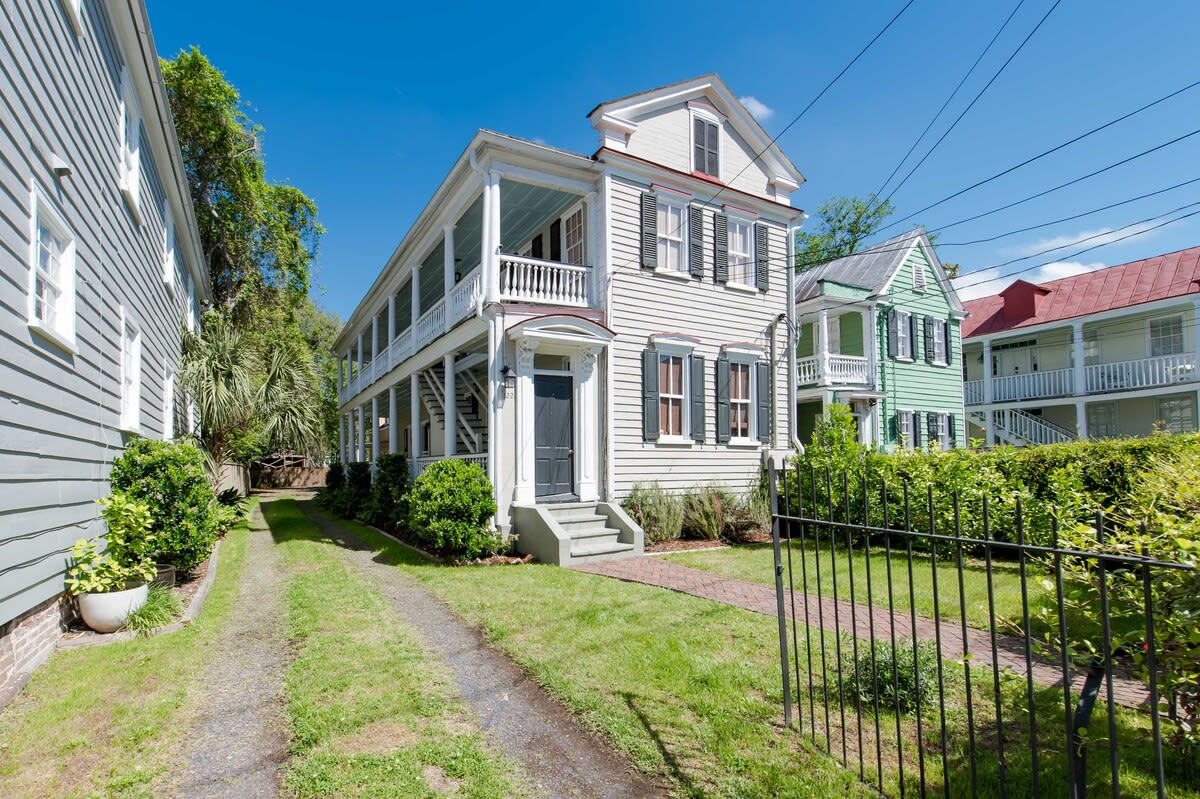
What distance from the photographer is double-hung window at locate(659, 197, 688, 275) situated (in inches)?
490

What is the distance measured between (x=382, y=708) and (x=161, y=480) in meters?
5.31

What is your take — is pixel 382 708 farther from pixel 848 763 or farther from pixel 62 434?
pixel 62 434

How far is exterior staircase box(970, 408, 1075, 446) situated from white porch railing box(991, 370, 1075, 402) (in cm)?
67

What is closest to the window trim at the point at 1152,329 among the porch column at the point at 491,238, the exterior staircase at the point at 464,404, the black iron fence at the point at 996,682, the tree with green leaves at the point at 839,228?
the tree with green leaves at the point at 839,228

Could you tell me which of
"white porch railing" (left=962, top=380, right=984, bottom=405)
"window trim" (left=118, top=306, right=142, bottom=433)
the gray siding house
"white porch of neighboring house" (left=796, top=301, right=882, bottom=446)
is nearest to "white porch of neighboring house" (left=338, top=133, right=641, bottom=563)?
"window trim" (left=118, top=306, right=142, bottom=433)

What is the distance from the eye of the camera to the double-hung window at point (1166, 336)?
65.2ft

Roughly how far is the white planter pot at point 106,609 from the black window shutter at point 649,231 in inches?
370

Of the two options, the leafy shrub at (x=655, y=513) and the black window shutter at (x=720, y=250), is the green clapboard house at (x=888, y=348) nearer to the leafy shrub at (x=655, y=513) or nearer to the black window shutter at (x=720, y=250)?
the black window shutter at (x=720, y=250)

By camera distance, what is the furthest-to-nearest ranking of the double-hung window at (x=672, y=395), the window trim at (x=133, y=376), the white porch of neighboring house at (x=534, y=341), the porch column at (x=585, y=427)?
the double-hung window at (x=672, y=395), the porch column at (x=585, y=427), the white porch of neighboring house at (x=534, y=341), the window trim at (x=133, y=376)

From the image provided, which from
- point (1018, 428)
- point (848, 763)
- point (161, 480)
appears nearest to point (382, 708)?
point (848, 763)

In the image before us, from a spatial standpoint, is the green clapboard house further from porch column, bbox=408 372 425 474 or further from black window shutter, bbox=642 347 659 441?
porch column, bbox=408 372 425 474

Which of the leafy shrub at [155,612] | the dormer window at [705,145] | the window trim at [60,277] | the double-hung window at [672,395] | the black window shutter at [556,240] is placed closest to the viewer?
the window trim at [60,277]

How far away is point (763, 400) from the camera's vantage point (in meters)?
13.6

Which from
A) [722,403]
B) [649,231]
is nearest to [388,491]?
[722,403]
